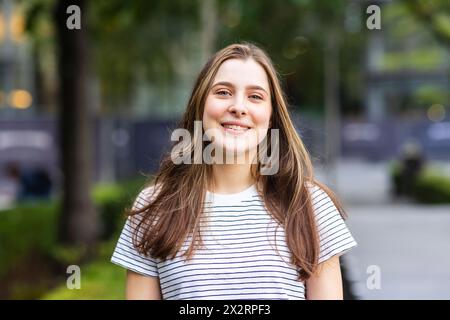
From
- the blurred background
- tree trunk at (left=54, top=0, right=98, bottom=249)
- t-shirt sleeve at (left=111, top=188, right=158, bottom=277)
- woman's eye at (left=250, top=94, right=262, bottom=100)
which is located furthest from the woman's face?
tree trunk at (left=54, top=0, right=98, bottom=249)

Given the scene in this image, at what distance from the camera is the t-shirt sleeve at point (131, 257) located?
2.34m

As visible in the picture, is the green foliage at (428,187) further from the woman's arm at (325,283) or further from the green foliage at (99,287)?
the woman's arm at (325,283)

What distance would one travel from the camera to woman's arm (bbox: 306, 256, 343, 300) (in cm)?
231

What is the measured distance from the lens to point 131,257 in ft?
7.69

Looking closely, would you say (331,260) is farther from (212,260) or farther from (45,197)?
(45,197)

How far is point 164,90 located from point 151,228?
2704 cm

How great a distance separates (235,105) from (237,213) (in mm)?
277

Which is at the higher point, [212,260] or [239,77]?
[239,77]

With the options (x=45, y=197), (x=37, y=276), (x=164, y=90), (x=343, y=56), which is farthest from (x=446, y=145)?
(x=37, y=276)

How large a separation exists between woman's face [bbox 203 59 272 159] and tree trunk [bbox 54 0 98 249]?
28.8 feet

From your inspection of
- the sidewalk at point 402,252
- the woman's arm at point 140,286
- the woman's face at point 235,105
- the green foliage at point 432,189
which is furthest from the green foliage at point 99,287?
the green foliage at point 432,189

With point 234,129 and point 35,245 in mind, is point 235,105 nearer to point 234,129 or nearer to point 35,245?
point 234,129

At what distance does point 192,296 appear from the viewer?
2.29 meters
